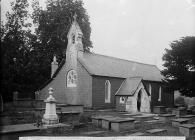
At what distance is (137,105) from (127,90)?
2026 millimetres

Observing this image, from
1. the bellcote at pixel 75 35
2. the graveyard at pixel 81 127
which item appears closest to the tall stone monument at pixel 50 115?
the graveyard at pixel 81 127

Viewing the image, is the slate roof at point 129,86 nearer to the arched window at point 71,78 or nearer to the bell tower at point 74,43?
the arched window at point 71,78

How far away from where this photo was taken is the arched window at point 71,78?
29958mm

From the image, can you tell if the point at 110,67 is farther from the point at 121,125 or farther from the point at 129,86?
the point at 121,125

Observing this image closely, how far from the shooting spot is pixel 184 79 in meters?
25.3

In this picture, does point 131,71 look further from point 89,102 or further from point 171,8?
point 171,8

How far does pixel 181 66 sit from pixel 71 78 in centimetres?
1175

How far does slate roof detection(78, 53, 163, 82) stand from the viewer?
28.9 m

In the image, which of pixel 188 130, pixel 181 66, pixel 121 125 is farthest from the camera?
pixel 181 66

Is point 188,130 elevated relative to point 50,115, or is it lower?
lower

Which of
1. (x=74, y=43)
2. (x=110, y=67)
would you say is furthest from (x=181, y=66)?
(x=74, y=43)

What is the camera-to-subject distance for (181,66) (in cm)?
2647

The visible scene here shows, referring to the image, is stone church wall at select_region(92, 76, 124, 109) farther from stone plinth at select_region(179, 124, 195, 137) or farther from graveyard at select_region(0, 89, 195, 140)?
stone plinth at select_region(179, 124, 195, 137)

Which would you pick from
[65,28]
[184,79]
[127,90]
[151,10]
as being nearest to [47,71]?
[65,28]
